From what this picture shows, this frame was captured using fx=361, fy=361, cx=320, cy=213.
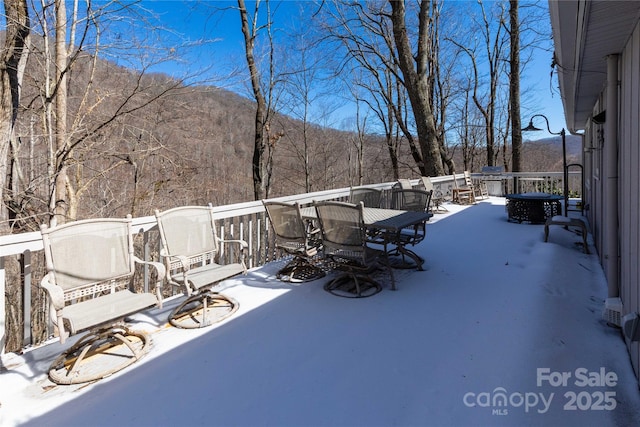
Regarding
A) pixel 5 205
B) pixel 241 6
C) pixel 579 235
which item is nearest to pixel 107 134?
pixel 5 205

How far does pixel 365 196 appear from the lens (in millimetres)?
5500

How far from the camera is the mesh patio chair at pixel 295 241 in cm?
375

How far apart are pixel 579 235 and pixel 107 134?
24.5 feet

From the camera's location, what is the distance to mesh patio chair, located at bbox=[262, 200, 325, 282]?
3752 mm

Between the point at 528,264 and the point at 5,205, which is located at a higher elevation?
the point at 5,205

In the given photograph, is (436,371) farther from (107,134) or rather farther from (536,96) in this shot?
(536,96)

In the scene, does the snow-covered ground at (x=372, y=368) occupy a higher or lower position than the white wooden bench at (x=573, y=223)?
lower

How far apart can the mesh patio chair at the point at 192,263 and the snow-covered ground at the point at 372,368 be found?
0.17 metres

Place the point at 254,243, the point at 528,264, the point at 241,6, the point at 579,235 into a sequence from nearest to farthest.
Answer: the point at 528,264, the point at 254,243, the point at 579,235, the point at 241,6

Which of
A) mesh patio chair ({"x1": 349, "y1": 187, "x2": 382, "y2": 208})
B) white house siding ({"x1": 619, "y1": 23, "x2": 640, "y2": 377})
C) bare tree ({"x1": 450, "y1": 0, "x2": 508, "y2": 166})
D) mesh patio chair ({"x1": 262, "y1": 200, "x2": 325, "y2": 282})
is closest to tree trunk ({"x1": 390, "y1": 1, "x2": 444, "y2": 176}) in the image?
mesh patio chair ({"x1": 349, "y1": 187, "x2": 382, "y2": 208})

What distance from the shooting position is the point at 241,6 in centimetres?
994

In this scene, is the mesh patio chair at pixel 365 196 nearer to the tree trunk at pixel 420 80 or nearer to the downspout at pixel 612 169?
the downspout at pixel 612 169

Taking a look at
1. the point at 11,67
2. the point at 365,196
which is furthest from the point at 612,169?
the point at 11,67

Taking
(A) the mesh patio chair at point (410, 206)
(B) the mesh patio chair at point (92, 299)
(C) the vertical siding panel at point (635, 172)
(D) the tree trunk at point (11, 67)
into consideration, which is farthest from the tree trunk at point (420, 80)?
(B) the mesh patio chair at point (92, 299)
